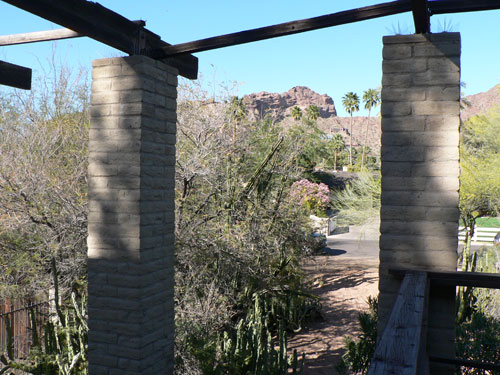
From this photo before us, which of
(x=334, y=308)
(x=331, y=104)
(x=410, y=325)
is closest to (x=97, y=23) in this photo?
(x=410, y=325)

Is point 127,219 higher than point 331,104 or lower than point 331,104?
lower

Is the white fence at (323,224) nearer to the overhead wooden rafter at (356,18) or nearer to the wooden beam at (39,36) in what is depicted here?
the overhead wooden rafter at (356,18)

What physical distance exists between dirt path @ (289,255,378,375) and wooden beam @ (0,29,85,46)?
18.4 feet

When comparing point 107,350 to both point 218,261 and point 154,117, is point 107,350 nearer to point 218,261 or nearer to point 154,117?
point 154,117

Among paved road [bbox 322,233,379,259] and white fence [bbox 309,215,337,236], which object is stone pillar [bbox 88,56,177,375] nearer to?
white fence [bbox 309,215,337,236]

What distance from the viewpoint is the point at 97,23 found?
3162 millimetres

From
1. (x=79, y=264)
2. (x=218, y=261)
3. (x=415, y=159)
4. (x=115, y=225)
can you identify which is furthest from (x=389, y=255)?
(x=79, y=264)

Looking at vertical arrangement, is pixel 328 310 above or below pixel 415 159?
below

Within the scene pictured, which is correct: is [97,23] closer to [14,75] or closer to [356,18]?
[356,18]

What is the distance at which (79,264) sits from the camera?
740cm

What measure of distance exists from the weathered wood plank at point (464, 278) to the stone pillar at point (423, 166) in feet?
0.44

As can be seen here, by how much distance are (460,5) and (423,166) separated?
3.67ft

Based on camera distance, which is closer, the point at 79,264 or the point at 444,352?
the point at 444,352

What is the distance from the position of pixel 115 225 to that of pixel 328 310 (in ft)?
29.9
